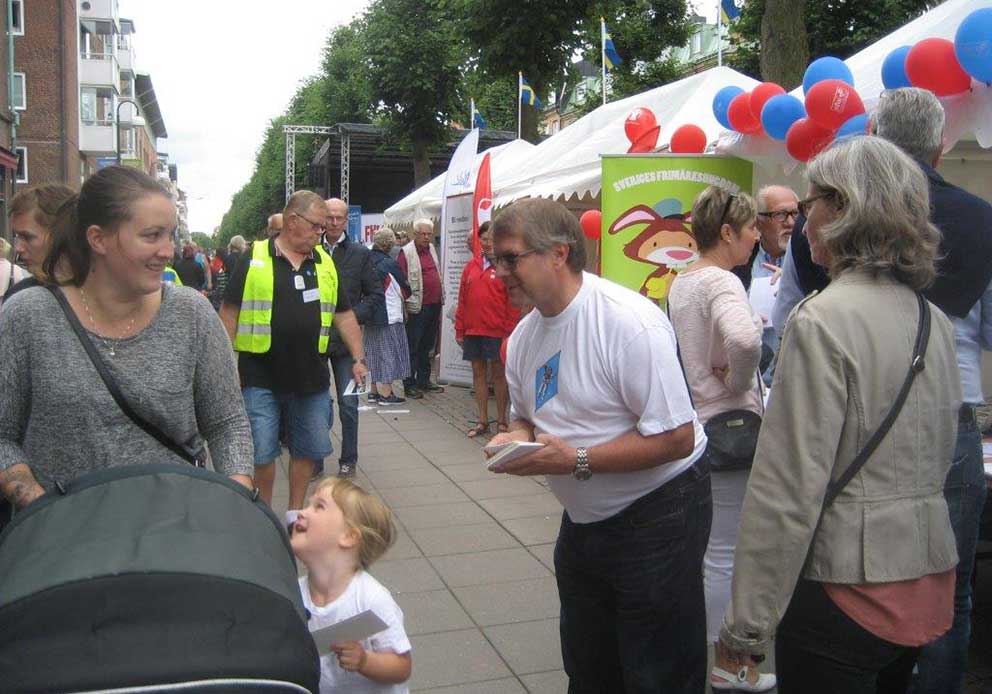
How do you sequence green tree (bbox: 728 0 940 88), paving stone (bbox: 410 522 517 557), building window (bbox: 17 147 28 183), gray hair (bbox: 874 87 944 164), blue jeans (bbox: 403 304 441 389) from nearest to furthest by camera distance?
1. gray hair (bbox: 874 87 944 164)
2. paving stone (bbox: 410 522 517 557)
3. blue jeans (bbox: 403 304 441 389)
4. green tree (bbox: 728 0 940 88)
5. building window (bbox: 17 147 28 183)

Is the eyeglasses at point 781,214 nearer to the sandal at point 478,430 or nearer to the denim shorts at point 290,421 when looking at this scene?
the denim shorts at point 290,421

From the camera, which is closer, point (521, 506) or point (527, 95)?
point (521, 506)

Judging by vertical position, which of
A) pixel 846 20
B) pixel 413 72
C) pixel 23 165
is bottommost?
pixel 23 165

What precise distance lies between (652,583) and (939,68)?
10.8 ft

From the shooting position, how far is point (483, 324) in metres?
9.59

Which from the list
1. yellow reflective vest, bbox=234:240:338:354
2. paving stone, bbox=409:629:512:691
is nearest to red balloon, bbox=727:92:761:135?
yellow reflective vest, bbox=234:240:338:354

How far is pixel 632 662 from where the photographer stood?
2.77 meters

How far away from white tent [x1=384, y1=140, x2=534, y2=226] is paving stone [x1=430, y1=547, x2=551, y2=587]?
630 cm

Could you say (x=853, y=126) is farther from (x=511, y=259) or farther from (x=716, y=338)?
(x=511, y=259)

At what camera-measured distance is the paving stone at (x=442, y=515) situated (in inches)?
252

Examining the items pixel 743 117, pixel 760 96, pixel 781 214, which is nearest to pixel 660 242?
pixel 743 117

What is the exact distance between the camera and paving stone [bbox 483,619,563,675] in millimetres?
4168

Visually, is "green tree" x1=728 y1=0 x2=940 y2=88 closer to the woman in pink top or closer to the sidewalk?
the sidewalk

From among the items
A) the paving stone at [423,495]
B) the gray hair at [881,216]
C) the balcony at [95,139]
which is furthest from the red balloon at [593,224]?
the balcony at [95,139]
